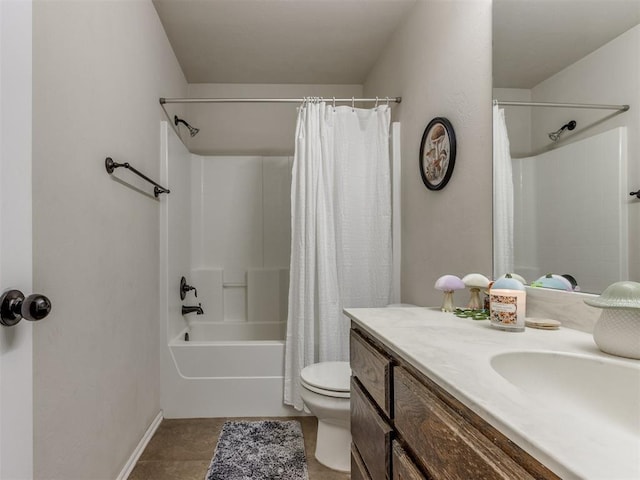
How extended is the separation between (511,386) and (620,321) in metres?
0.37

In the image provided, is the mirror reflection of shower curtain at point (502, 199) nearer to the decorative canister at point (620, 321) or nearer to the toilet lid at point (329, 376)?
the decorative canister at point (620, 321)

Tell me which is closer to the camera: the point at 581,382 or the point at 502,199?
the point at 581,382

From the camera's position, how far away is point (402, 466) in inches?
32.1

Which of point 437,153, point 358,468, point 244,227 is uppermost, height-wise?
point 437,153

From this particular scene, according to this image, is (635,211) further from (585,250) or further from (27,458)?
(27,458)

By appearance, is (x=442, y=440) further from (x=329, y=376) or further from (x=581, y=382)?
(x=329, y=376)

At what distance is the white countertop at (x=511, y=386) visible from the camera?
396 millimetres

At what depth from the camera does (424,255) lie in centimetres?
209

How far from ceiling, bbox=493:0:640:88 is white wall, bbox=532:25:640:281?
3 centimetres

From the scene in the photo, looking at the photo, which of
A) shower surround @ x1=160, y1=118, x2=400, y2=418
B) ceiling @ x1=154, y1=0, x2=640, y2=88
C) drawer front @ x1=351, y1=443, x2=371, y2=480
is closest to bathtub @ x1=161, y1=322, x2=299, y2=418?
shower surround @ x1=160, y1=118, x2=400, y2=418

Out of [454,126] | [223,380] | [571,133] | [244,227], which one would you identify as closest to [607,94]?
[571,133]

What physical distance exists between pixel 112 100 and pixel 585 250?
180cm

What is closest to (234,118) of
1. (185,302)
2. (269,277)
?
(269,277)

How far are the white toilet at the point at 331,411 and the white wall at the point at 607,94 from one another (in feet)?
4.02
